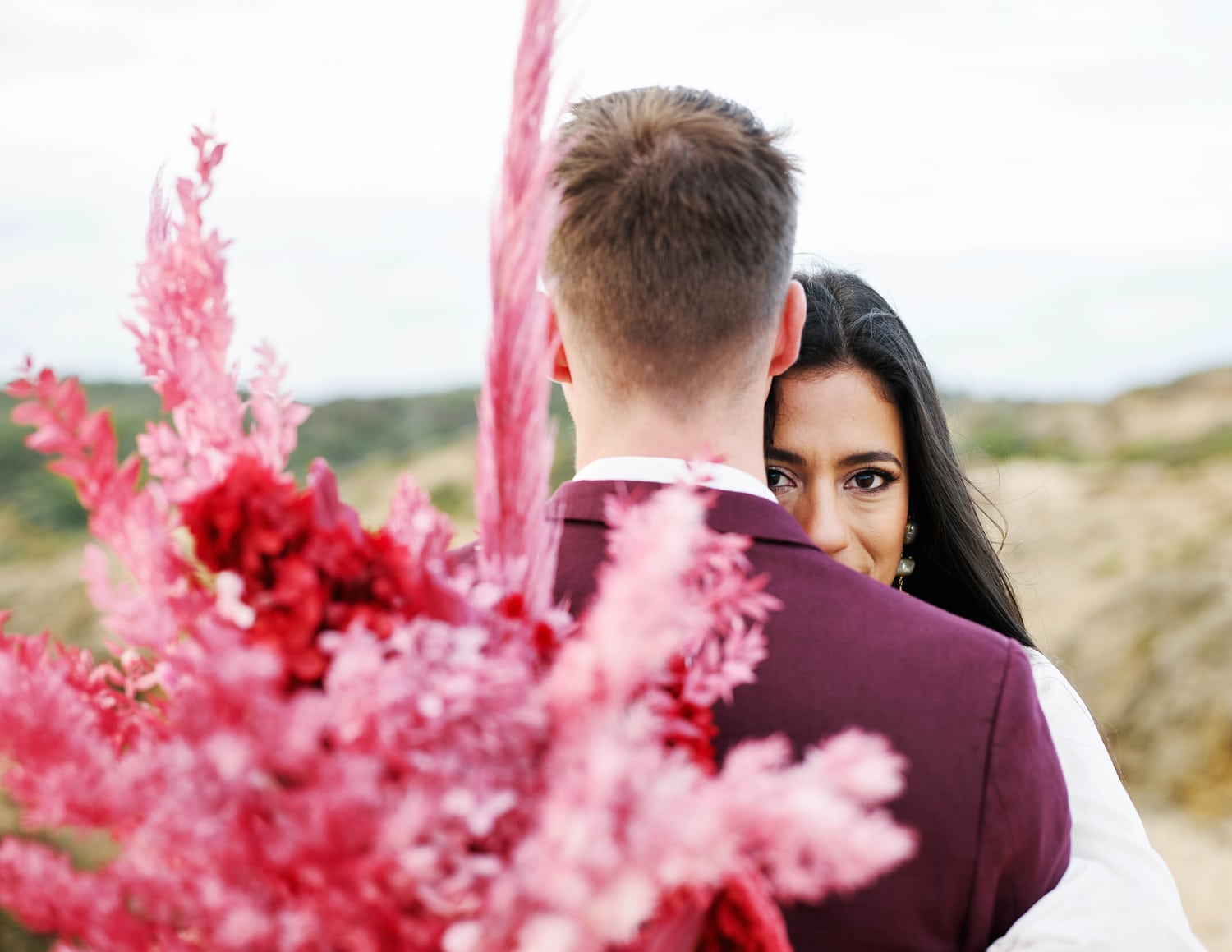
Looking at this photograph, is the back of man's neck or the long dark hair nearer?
the back of man's neck

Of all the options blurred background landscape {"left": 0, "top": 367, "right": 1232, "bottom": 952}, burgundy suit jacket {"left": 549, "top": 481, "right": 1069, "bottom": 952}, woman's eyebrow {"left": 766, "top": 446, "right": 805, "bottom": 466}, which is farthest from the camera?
blurred background landscape {"left": 0, "top": 367, "right": 1232, "bottom": 952}

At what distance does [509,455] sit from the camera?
3.67 ft

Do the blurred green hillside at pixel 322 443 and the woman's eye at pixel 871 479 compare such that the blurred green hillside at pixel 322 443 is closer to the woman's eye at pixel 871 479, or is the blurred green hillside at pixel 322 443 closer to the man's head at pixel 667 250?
the woman's eye at pixel 871 479

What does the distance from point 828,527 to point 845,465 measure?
0.27m

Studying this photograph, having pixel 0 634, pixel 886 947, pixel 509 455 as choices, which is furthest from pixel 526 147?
pixel 886 947

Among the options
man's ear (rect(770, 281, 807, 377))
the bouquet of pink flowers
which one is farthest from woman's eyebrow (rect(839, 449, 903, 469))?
the bouquet of pink flowers

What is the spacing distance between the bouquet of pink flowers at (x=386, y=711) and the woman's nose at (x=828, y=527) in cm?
177

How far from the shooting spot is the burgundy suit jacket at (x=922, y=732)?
4.78ft

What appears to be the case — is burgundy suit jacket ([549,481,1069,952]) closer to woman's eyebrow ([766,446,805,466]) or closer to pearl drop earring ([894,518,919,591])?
woman's eyebrow ([766,446,805,466])

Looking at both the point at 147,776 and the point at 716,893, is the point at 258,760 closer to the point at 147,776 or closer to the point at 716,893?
the point at 147,776

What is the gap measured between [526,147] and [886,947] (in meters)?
1.12

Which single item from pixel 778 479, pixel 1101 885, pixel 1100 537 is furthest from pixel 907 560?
pixel 1100 537

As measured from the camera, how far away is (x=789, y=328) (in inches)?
67.1

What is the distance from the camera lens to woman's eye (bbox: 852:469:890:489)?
3.17 metres
